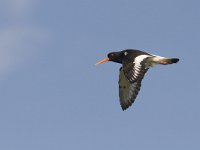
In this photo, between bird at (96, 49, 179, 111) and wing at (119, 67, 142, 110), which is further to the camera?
wing at (119, 67, 142, 110)

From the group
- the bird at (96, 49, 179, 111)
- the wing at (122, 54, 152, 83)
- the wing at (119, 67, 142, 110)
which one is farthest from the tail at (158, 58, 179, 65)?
the wing at (119, 67, 142, 110)

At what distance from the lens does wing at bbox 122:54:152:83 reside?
2597cm

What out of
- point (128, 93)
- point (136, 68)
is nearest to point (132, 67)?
point (136, 68)

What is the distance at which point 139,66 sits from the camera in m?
26.4

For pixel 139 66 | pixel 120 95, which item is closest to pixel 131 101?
pixel 120 95

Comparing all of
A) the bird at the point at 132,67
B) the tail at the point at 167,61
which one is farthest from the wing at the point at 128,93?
the tail at the point at 167,61

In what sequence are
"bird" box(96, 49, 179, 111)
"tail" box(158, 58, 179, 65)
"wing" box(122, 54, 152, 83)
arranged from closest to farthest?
"wing" box(122, 54, 152, 83) → "bird" box(96, 49, 179, 111) → "tail" box(158, 58, 179, 65)

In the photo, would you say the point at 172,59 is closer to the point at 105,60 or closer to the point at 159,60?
the point at 159,60

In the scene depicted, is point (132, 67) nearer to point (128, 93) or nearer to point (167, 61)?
point (167, 61)

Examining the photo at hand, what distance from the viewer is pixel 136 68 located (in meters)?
26.3

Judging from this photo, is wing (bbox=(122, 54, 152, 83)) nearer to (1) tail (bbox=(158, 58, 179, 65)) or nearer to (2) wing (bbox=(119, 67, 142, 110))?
(1) tail (bbox=(158, 58, 179, 65))

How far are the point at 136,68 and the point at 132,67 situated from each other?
0.27m

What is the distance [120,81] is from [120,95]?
2.39 ft

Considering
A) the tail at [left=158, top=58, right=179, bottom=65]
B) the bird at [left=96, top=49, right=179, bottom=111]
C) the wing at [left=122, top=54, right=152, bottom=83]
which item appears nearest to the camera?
the wing at [left=122, top=54, right=152, bottom=83]
